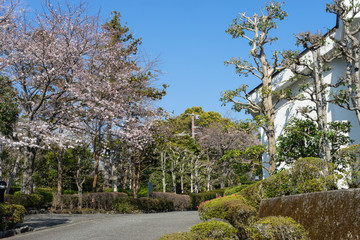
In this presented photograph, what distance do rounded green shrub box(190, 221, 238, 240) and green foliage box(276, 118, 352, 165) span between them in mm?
5847

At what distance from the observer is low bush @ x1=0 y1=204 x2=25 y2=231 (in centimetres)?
1131

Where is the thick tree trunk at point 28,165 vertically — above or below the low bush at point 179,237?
above

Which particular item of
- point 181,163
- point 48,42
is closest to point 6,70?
point 48,42

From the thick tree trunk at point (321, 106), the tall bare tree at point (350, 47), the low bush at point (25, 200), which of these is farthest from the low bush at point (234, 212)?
the low bush at point (25, 200)

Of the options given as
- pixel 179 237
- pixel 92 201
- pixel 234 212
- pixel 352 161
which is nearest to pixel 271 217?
pixel 179 237

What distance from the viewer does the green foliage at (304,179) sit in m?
7.36

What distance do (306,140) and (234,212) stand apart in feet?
17.3

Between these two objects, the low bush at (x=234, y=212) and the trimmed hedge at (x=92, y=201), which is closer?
the low bush at (x=234, y=212)

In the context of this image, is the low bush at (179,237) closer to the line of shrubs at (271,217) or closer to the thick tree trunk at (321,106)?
the line of shrubs at (271,217)

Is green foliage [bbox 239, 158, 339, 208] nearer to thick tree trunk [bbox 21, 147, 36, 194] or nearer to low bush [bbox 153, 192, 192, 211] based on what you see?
thick tree trunk [bbox 21, 147, 36, 194]

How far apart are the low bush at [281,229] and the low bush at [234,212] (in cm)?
230

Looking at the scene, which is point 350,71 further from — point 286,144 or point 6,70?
point 6,70

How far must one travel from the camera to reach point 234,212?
9047 mm

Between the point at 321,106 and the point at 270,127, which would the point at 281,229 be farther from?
the point at 270,127
